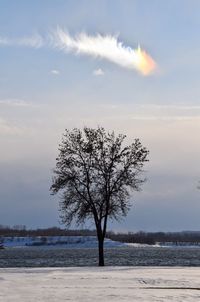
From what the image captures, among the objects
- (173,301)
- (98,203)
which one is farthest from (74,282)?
(98,203)

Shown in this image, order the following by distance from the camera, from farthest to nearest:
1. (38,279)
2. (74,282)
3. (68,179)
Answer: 1. (68,179)
2. (38,279)
3. (74,282)

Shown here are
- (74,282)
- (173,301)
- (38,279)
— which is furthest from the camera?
(38,279)

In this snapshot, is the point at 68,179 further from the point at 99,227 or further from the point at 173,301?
the point at 173,301

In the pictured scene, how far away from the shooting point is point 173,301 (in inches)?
643

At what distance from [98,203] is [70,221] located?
7.71 feet

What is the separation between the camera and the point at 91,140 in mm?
42531

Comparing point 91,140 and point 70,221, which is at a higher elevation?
point 91,140

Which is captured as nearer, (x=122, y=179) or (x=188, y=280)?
(x=188, y=280)

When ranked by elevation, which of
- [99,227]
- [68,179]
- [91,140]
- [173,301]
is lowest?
[173,301]

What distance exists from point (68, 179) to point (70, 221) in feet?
9.73

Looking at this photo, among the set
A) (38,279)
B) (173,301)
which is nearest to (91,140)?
(38,279)

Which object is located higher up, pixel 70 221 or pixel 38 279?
pixel 70 221

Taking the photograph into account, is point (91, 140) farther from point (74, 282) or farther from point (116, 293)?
point (116, 293)

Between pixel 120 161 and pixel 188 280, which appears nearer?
pixel 188 280
